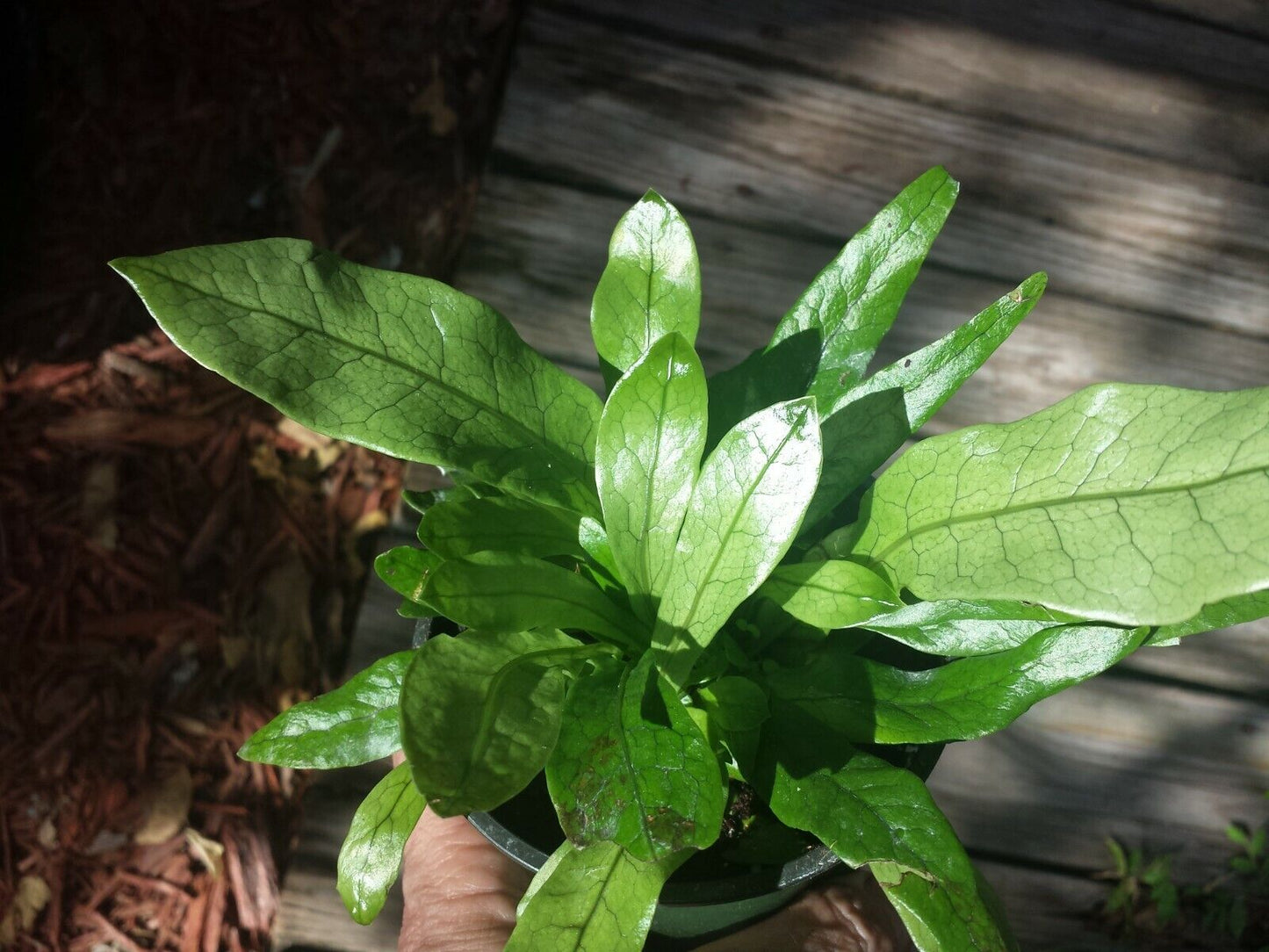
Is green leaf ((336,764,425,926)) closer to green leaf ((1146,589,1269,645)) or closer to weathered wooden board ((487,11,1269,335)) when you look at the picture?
green leaf ((1146,589,1269,645))

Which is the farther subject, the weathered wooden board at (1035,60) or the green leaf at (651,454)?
the weathered wooden board at (1035,60)

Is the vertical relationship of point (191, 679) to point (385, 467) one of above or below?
below

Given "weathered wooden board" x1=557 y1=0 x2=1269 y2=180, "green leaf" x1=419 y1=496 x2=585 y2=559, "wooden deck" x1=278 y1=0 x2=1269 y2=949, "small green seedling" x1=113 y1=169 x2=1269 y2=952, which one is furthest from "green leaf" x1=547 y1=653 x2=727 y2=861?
"weathered wooden board" x1=557 y1=0 x2=1269 y2=180

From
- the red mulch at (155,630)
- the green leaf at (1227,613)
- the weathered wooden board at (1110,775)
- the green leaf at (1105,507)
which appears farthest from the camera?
the red mulch at (155,630)

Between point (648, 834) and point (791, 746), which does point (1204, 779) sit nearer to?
point (791, 746)

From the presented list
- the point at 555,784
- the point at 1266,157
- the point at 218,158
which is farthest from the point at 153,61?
the point at 1266,157

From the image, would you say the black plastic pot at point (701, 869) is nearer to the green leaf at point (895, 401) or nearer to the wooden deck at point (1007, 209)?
the green leaf at point (895, 401)

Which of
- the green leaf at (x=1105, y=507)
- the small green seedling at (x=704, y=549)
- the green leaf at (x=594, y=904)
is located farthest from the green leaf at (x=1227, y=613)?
the green leaf at (x=594, y=904)
